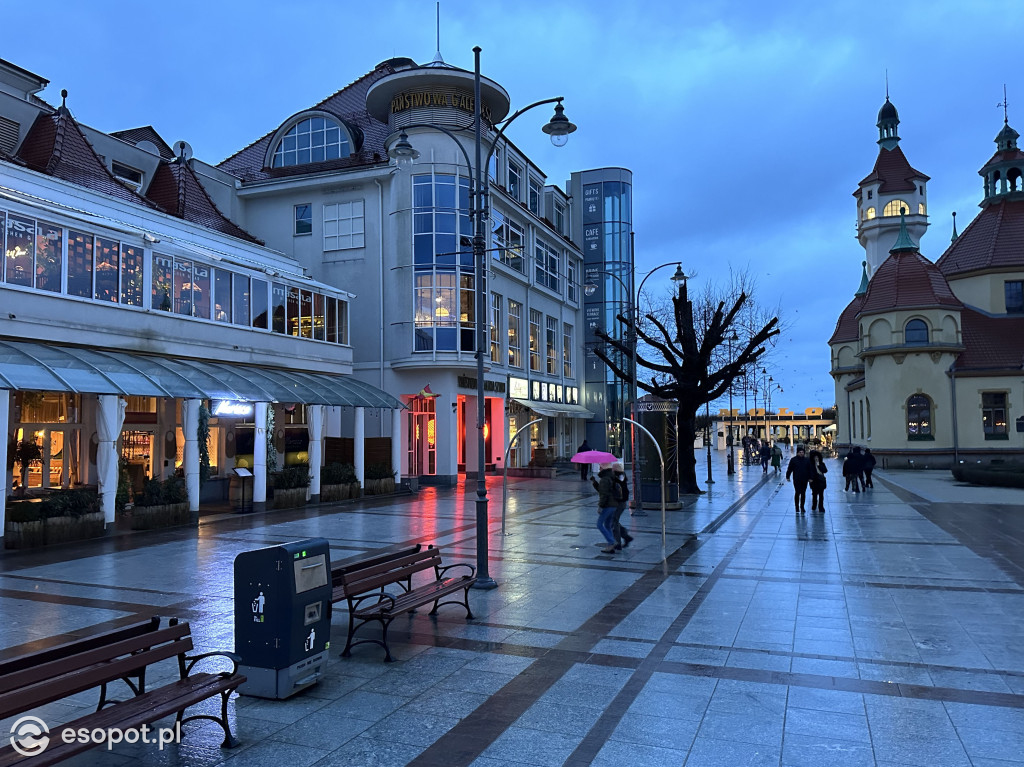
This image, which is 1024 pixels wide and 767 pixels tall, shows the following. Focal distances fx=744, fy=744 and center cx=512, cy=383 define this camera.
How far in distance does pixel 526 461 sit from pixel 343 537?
28773mm

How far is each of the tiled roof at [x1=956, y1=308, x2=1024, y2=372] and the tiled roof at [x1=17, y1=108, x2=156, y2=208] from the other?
153 feet

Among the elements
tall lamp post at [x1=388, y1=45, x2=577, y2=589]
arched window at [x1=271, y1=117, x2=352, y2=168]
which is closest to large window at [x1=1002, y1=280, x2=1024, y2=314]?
arched window at [x1=271, y1=117, x2=352, y2=168]

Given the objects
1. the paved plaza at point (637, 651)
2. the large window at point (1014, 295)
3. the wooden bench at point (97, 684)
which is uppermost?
the large window at point (1014, 295)

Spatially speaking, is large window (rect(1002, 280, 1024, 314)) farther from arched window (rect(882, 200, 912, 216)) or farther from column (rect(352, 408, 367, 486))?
column (rect(352, 408, 367, 486))

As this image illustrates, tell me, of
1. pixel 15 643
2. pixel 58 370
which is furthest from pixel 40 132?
pixel 15 643

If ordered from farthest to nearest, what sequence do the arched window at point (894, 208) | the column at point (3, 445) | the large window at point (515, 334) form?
1. the arched window at point (894, 208)
2. the large window at point (515, 334)
3. the column at point (3, 445)

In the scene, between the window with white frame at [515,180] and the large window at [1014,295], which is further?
the large window at [1014,295]

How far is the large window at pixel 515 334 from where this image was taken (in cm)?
4322

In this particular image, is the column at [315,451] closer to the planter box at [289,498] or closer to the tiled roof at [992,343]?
the planter box at [289,498]

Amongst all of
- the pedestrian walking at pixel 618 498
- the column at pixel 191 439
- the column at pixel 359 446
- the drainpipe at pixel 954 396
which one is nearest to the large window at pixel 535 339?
the column at pixel 359 446

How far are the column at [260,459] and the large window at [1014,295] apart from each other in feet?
161

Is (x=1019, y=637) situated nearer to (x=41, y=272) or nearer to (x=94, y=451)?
(x=41, y=272)

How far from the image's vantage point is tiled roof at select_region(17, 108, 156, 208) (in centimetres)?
2448

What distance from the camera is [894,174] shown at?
213ft
